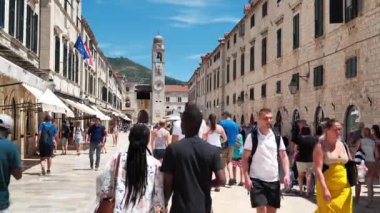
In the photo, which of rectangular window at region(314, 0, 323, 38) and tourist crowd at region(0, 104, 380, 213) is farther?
rectangular window at region(314, 0, 323, 38)

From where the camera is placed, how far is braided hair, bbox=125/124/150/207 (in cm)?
395

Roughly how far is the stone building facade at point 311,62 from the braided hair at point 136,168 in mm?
11644

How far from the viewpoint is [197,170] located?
401cm

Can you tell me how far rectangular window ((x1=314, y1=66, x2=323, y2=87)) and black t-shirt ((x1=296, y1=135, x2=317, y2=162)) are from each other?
9039mm

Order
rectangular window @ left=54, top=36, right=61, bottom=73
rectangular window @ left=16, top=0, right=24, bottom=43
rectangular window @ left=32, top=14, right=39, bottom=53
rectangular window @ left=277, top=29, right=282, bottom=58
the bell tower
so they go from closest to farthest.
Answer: rectangular window @ left=16, top=0, right=24, bottom=43
rectangular window @ left=32, top=14, right=39, bottom=53
rectangular window @ left=54, top=36, right=61, bottom=73
rectangular window @ left=277, top=29, right=282, bottom=58
the bell tower

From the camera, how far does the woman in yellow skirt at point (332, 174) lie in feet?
18.6

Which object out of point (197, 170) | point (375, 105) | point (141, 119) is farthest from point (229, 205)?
point (375, 105)

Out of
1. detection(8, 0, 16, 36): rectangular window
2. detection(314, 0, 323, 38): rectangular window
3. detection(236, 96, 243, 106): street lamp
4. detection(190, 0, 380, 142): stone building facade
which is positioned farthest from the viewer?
detection(236, 96, 243, 106): street lamp

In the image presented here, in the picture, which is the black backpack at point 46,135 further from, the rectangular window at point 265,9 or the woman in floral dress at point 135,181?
the rectangular window at point 265,9

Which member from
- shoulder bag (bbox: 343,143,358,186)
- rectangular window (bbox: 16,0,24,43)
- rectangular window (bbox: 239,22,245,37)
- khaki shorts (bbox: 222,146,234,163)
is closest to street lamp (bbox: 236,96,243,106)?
rectangular window (bbox: 239,22,245,37)

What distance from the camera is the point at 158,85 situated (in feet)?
301

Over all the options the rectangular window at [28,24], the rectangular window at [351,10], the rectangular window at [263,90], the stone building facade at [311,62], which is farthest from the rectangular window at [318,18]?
the rectangular window at [28,24]

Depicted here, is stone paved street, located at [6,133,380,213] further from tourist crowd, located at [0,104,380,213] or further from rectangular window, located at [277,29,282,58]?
rectangular window, located at [277,29,282,58]

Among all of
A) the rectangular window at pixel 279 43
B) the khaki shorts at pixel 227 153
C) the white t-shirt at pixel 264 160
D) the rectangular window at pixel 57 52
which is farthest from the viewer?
the rectangular window at pixel 279 43
